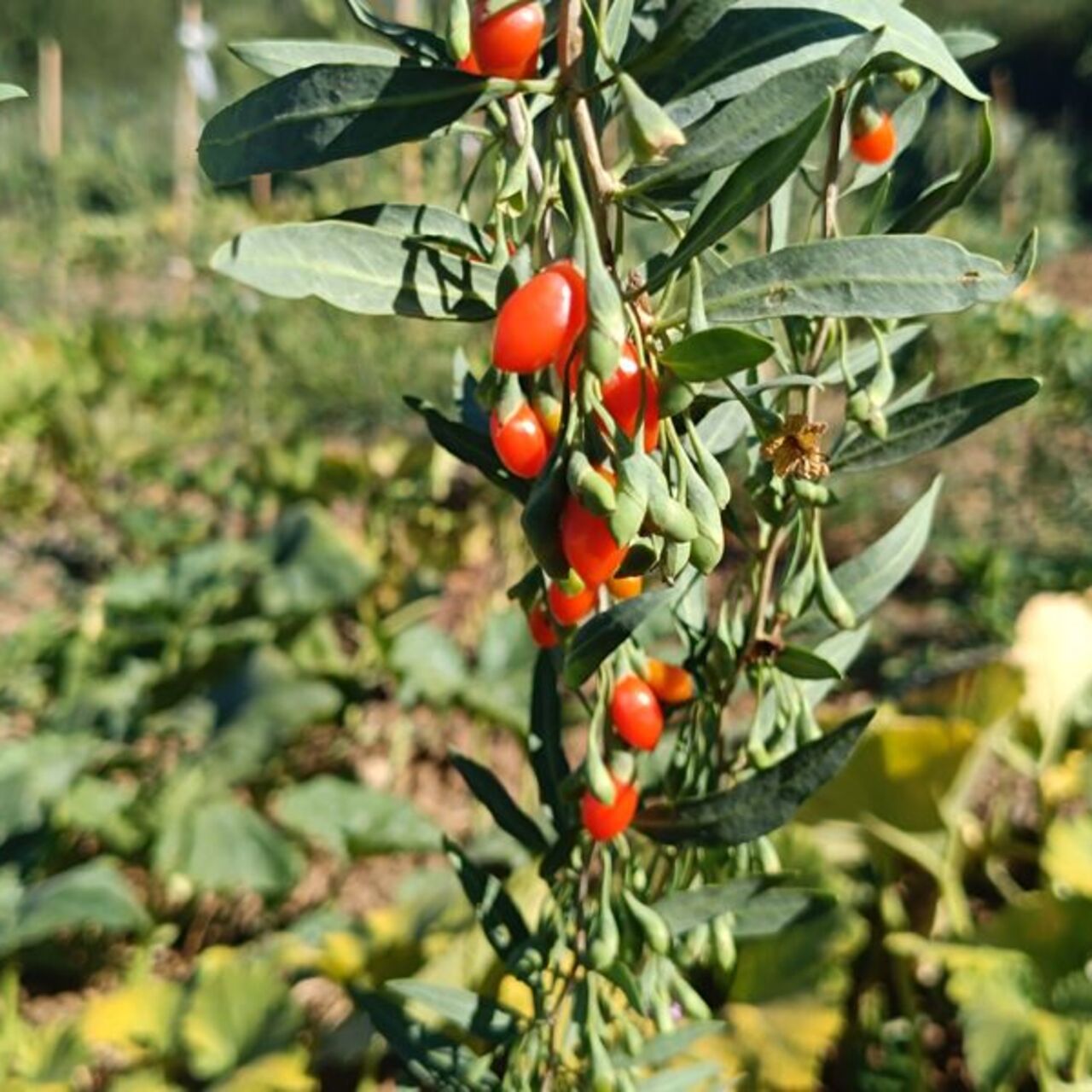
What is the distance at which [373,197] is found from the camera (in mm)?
4309

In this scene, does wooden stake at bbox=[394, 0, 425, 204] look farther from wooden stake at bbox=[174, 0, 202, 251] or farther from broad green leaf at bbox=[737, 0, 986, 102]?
broad green leaf at bbox=[737, 0, 986, 102]

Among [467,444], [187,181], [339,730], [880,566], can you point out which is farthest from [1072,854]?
[187,181]

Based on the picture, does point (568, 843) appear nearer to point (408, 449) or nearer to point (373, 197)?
point (408, 449)

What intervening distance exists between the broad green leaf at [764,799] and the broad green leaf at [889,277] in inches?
8.8

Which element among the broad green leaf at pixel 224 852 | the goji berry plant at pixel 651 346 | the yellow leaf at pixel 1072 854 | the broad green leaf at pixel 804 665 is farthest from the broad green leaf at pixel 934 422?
the broad green leaf at pixel 224 852

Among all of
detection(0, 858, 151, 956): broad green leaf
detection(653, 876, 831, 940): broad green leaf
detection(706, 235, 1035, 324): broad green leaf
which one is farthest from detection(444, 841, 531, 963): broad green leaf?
detection(0, 858, 151, 956): broad green leaf

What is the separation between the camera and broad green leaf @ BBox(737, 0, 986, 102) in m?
0.50

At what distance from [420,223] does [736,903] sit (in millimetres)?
447

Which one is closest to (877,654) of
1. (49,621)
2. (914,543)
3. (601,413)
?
(49,621)

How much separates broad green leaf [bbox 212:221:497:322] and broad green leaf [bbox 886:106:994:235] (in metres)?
0.23

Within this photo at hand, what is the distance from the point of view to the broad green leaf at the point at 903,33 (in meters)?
0.50

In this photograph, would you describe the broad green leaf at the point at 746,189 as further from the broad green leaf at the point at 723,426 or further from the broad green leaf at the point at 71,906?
the broad green leaf at the point at 71,906

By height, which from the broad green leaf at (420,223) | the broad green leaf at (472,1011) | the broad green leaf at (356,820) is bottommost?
the broad green leaf at (356,820)

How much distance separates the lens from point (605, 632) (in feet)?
1.90
